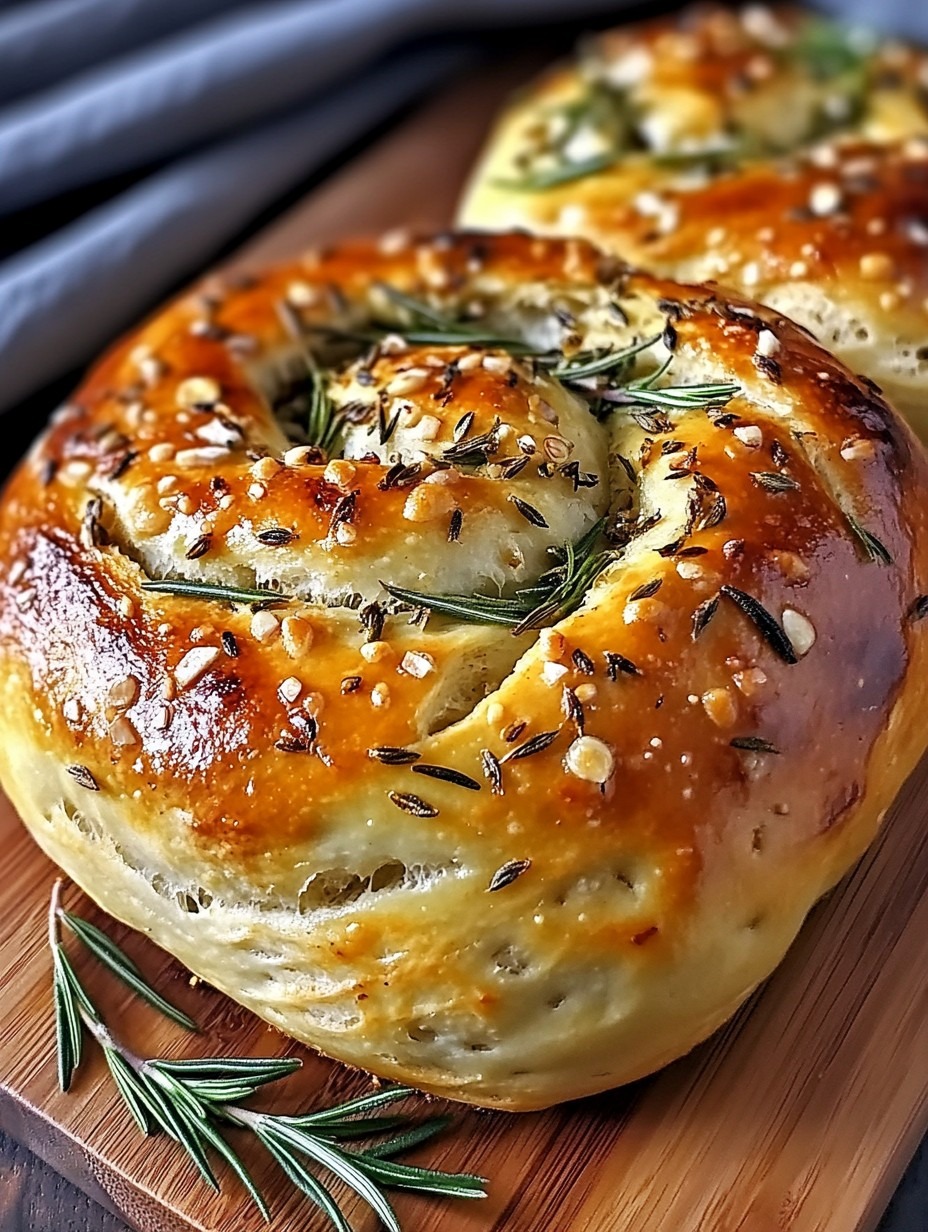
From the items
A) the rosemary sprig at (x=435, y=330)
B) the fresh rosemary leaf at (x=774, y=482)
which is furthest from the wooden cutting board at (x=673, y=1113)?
the rosemary sprig at (x=435, y=330)

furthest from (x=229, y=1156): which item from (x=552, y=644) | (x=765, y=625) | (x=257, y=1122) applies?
(x=765, y=625)

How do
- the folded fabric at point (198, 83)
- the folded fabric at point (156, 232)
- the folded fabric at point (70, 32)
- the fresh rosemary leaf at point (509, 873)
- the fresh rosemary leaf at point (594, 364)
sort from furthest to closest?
the folded fabric at point (70, 32)
the folded fabric at point (198, 83)
the folded fabric at point (156, 232)
the fresh rosemary leaf at point (594, 364)
the fresh rosemary leaf at point (509, 873)

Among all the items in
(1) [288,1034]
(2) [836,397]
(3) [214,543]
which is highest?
(3) [214,543]

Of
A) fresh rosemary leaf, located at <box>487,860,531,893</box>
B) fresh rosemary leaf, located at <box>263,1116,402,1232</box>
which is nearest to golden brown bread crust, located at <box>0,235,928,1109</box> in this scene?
fresh rosemary leaf, located at <box>487,860,531,893</box>

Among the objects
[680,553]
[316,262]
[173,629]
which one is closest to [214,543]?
[173,629]

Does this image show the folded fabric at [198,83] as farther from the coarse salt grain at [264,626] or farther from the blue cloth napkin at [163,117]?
the coarse salt grain at [264,626]

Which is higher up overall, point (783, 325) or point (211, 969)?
point (783, 325)

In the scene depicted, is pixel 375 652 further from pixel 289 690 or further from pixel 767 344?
pixel 767 344

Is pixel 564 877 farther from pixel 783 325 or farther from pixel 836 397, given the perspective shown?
pixel 783 325
